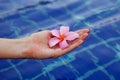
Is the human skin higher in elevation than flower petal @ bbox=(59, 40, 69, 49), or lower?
lower

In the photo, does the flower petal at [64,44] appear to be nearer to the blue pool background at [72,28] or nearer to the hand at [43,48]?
the hand at [43,48]

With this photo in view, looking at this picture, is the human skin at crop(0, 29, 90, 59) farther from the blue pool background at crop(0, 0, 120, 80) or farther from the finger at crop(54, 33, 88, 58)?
Answer: the blue pool background at crop(0, 0, 120, 80)

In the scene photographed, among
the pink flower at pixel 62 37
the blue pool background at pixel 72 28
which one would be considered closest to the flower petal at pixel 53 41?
the pink flower at pixel 62 37

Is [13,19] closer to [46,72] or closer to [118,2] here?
[46,72]

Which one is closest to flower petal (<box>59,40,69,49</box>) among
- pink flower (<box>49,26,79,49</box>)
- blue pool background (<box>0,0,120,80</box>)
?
pink flower (<box>49,26,79,49</box>)

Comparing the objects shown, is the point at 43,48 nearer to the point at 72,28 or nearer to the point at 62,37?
the point at 62,37

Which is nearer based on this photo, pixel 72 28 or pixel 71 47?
pixel 71 47

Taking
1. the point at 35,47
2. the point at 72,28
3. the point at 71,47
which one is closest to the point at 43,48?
the point at 35,47

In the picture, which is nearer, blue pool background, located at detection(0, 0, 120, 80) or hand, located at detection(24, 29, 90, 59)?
hand, located at detection(24, 29, 90, 59)
